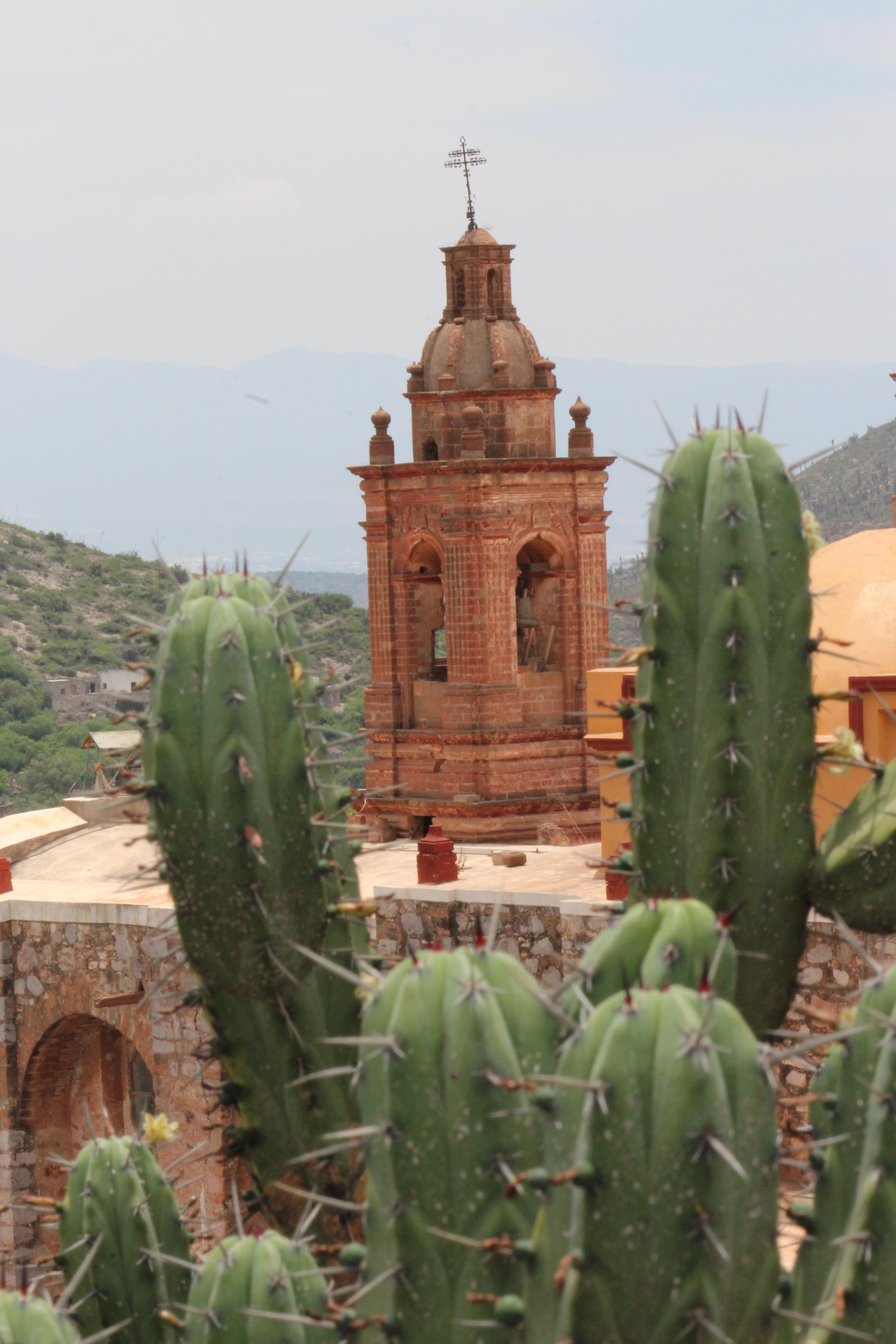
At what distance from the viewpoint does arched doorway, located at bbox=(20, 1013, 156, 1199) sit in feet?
56.5

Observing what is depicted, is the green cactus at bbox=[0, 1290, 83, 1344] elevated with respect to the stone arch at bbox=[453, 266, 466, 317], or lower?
lower

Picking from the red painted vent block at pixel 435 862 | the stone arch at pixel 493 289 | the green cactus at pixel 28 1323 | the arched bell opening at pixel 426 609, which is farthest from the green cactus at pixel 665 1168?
the stone arch at pixel 493 289

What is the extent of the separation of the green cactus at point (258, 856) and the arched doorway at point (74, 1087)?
1119cm

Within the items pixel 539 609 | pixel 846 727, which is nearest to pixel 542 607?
pixel 539 609

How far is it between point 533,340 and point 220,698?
18689 millimetres

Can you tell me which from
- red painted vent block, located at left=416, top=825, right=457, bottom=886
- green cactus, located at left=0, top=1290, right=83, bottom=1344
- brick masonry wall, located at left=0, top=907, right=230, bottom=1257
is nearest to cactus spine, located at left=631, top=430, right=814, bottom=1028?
green cactus, located at left=0, top=1290, right=83, bottom=1344

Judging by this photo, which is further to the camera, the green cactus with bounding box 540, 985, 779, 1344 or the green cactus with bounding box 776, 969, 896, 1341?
the green cactus with bounding box 776, 969, 896, 1341

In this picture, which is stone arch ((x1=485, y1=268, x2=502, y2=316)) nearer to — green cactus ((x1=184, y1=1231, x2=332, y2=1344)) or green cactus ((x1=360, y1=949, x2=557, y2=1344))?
green cactus ((x1=184, y1=1231, x2=332, y2=1344))

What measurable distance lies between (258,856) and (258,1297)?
3.44ft

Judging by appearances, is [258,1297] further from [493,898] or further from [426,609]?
[426,609]

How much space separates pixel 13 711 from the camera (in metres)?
58.0

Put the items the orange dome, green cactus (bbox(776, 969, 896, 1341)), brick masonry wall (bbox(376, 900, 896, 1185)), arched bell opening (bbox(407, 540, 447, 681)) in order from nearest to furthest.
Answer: green cactus (bbox(776, 969, 896, 1341)) → brick masonry wall (bbox(376, 900, 896, 1185)) → the orange dome → arched bell opening (bbox(407, 540, 447, 681))

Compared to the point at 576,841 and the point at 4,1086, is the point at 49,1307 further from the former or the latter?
the point at 576,841

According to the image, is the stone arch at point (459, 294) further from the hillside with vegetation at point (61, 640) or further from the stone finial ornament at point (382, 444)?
the hillside with vegetation at point (61, 640)
